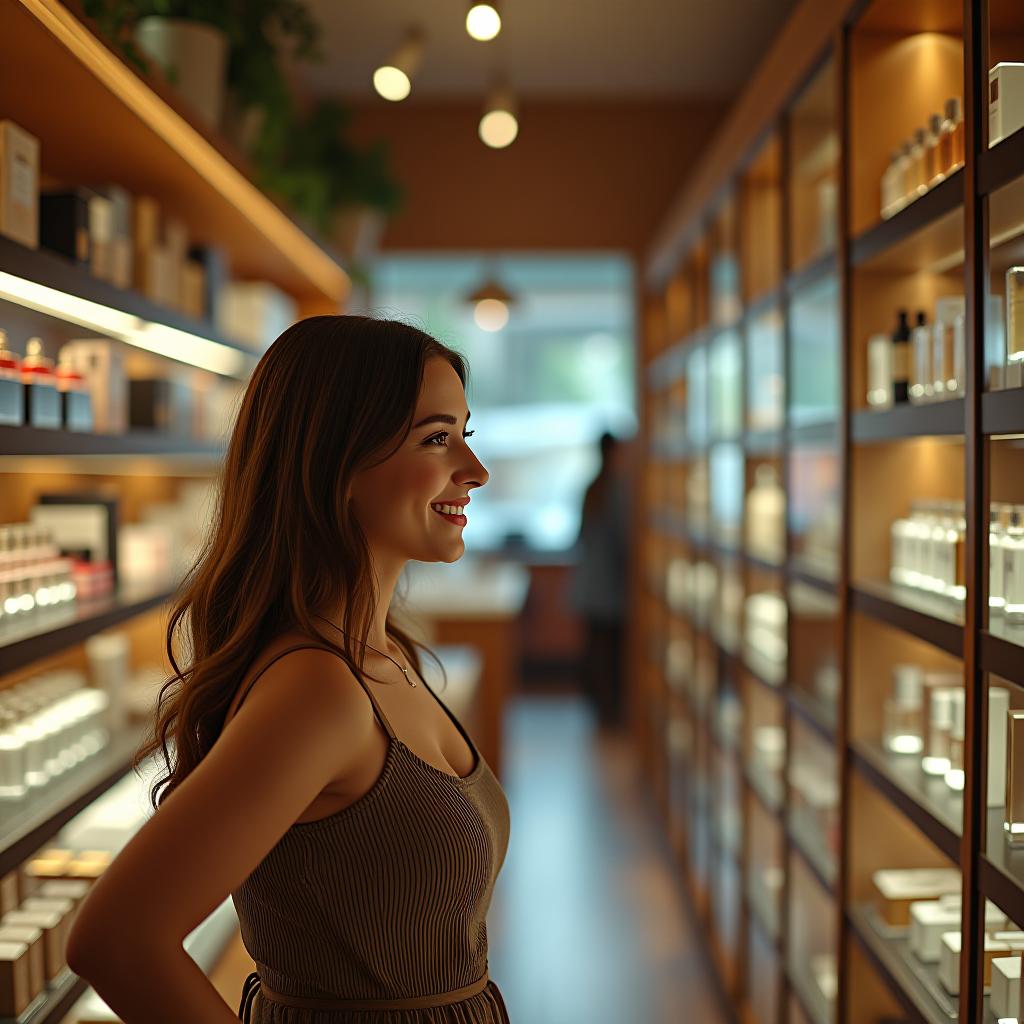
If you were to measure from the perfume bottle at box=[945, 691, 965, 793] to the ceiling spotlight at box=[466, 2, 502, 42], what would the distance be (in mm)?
2242

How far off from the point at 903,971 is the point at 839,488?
2.99 ft

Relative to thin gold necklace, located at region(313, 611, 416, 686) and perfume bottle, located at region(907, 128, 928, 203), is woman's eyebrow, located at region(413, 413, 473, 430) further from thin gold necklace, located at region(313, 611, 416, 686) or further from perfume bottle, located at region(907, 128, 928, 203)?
perfume bottle, located at region(907, 128, 928, 203)

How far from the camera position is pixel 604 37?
5.01 meters

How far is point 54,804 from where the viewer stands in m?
1.80

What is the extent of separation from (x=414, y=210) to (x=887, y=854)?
15.3ft

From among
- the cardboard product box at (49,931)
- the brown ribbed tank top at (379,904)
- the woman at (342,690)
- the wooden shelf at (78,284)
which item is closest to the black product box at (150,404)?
the wooden shelf at (78,284)

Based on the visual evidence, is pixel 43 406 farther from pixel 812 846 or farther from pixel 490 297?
pixel 490 297

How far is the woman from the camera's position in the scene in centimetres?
114

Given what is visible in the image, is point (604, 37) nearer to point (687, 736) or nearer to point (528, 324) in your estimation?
point (687, 736)

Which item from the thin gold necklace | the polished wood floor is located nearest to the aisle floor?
the polished wood floor

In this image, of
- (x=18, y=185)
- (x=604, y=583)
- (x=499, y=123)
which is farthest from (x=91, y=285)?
(x=604, y=583)

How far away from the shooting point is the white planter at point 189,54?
2.62 m

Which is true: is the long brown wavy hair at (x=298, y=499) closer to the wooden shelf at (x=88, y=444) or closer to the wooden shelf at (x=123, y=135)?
the wooden shelf at (x=88, y=444)

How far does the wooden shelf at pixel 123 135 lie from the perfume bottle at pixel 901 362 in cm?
144
